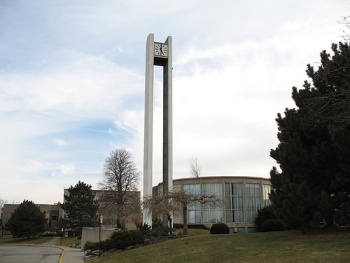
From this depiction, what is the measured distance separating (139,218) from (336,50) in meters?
28.8

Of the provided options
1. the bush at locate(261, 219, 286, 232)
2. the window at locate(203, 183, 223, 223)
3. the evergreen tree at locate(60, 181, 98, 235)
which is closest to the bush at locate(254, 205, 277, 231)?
the window at locate(203, 183, 223, 223)

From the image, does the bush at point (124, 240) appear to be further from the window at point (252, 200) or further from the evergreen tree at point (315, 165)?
the window at point (252, 200)

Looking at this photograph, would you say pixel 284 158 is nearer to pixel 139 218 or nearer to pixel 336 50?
pixel 336 50

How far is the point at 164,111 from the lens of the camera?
41938mm

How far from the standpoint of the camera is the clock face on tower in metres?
43.2

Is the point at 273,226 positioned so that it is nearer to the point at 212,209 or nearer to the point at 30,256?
the point at 30,256

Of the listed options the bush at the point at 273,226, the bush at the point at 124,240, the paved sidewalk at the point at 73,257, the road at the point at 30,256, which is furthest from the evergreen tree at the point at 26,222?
the bush at the point at 273,226

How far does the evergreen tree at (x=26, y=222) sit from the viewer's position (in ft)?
197

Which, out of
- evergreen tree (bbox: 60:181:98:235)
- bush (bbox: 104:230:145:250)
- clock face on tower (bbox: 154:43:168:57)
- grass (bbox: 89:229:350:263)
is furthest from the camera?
evergreen tree (bbox: 60:181:98:235)

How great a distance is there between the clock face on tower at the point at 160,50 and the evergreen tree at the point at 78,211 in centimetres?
3067

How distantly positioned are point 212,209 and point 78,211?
24613 mm

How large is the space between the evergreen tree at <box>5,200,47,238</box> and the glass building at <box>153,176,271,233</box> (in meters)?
25.3

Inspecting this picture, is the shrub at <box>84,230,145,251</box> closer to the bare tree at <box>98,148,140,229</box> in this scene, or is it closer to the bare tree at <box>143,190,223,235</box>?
the bare tree at <box>143,190,223,235</box>

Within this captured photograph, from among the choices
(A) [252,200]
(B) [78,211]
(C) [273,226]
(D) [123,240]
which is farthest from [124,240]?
(B) [78,211]
